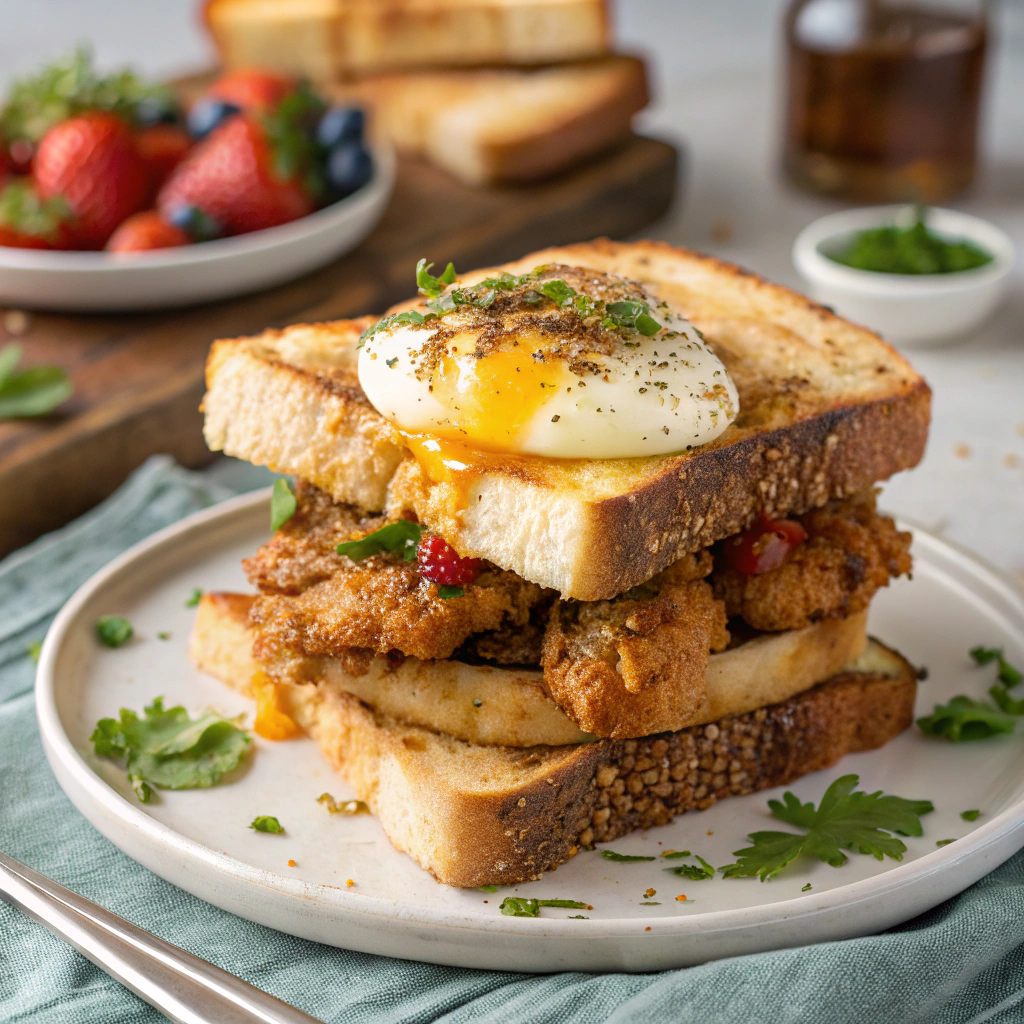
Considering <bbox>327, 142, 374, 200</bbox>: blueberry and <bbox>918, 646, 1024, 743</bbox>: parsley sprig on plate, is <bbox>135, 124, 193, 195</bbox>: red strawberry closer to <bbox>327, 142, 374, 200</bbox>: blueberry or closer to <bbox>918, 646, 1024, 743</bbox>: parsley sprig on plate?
<bbox>327, 142, 374, 200</bbox>: blueberry

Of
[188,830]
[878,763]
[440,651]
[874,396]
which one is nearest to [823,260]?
[874,396]

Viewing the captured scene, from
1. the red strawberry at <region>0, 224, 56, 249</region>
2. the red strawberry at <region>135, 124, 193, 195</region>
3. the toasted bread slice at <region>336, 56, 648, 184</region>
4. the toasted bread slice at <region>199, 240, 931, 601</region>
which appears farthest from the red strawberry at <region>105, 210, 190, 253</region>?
the toasted bread slice at <region>199, 240, 931, 601</region>

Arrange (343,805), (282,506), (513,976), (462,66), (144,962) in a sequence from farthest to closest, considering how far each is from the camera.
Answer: (462,66) < (282,506) < (343,805) < (513,976) < (144,962)

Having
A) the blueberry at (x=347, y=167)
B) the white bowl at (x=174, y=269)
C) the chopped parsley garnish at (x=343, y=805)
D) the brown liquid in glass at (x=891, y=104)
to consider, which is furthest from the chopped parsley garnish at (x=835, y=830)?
the brown liquid in glass at (x=891, y=104)

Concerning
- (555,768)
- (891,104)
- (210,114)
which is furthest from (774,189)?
(555,768)

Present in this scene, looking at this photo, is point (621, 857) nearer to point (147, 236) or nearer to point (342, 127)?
point (147, 236)
